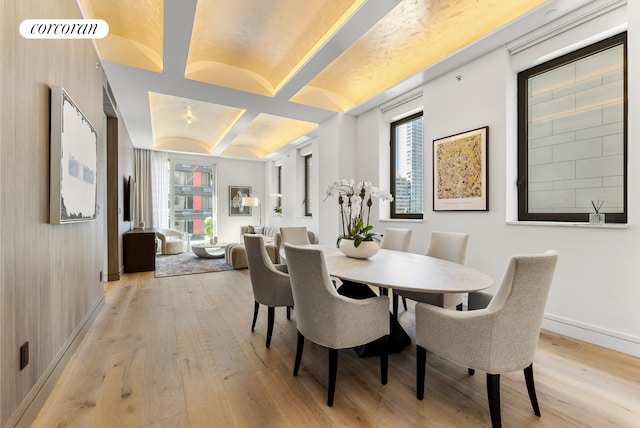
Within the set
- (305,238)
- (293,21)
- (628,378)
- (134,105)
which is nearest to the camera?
(628,378)

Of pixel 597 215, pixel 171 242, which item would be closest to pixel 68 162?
pixel 597 215

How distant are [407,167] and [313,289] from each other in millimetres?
3305

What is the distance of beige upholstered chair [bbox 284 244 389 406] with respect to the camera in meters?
1.63

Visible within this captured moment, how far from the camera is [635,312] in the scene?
2.14 m

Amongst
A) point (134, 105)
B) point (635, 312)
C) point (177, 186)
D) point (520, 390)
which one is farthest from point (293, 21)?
point (177, 186)

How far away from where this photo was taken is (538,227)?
8.75ft

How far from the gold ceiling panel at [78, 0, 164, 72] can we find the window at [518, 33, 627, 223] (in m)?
3.76

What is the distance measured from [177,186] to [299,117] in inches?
192

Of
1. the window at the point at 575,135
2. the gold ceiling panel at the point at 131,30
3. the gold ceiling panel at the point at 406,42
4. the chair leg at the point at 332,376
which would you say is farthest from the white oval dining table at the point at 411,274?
the gold ceiling panel at the point at 131,30

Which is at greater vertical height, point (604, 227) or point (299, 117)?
point (299, 117)

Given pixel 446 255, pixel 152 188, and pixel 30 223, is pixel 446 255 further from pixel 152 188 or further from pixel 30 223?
pixel 152 188

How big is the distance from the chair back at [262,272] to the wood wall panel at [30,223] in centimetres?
129

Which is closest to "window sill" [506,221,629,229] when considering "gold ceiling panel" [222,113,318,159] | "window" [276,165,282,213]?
"gold ceiling panel" [222,113,318,159]

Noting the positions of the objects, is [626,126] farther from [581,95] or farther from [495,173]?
[495,173]
